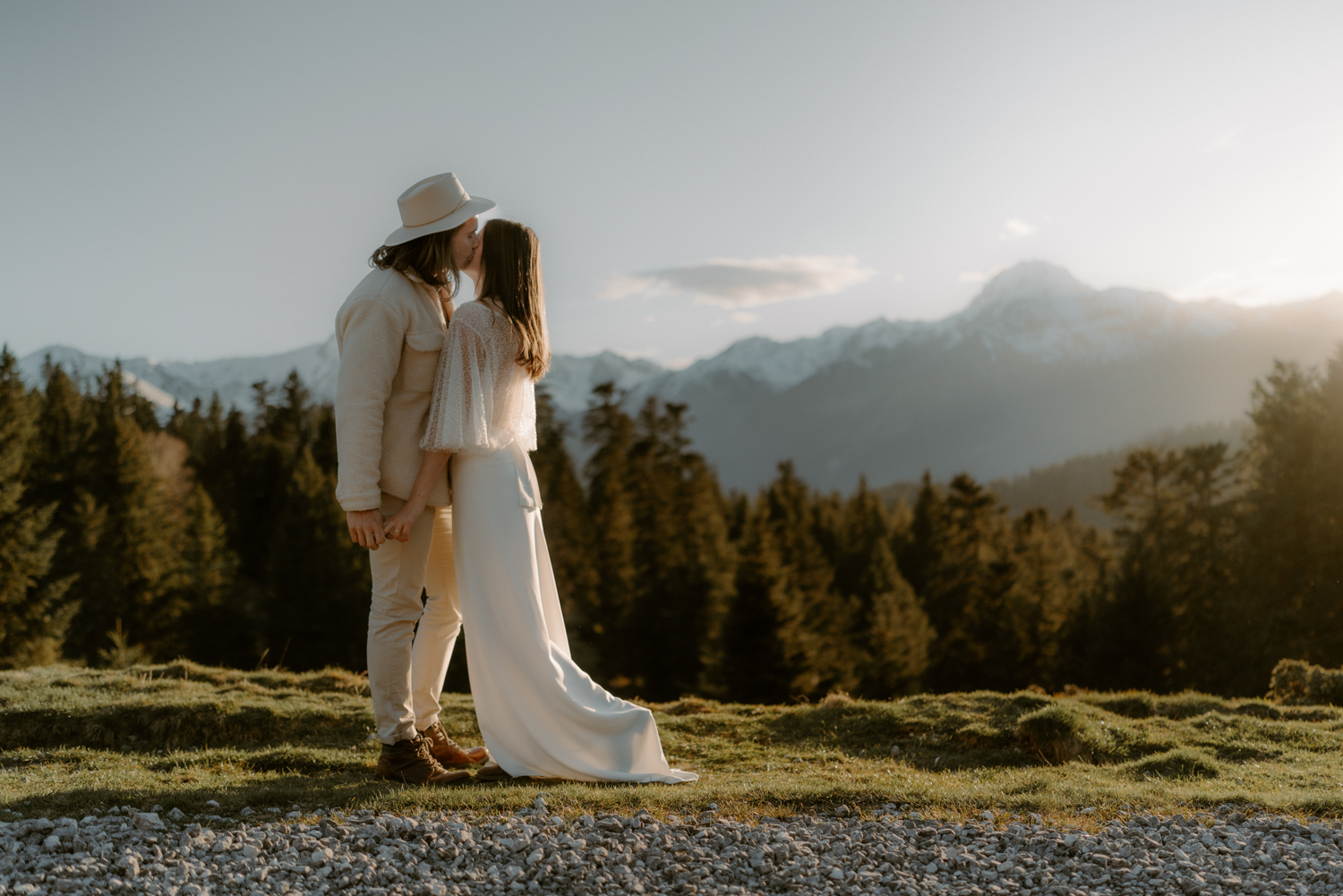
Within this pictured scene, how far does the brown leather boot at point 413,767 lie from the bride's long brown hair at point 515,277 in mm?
2453

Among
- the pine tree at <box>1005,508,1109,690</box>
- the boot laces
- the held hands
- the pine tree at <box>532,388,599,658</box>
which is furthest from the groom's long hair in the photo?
the pine tree at <box>1005,508,1109,690</box>

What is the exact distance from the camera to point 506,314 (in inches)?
206

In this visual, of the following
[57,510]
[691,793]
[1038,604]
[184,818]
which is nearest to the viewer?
[184,818]

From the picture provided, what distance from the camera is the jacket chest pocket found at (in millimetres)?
5191

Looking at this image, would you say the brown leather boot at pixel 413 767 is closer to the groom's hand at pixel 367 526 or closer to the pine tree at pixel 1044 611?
the groom's hand at pixel 367 526

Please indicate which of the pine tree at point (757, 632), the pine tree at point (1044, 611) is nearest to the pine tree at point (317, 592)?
the pine tree at point (757, 632)

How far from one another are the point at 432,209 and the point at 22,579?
97.3 feet

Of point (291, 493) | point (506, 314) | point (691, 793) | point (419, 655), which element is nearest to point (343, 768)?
point (419, 655)

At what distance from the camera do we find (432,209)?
203 inches

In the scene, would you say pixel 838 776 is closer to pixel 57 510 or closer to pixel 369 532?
pixel 369 532

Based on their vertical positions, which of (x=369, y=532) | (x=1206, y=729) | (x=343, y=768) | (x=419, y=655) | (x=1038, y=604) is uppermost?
(x=369, y=532)

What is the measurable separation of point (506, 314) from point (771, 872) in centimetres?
344

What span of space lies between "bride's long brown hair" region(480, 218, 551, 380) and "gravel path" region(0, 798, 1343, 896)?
271 cm

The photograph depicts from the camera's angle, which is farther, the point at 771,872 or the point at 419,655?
the point at 419,655
